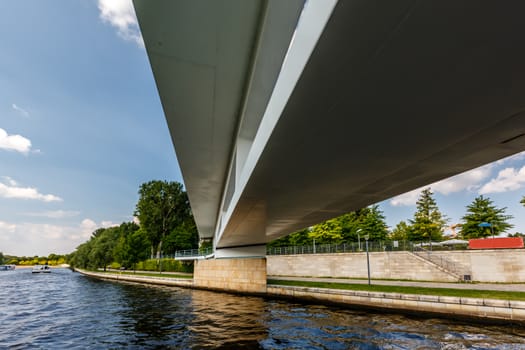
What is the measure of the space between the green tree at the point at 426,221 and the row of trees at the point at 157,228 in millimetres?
36907

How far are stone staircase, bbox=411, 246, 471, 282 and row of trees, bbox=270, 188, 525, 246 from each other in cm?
671

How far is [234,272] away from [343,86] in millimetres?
22027

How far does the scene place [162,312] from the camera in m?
15.4

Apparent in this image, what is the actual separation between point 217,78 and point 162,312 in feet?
44.0

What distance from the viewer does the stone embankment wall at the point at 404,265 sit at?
69.2 feet

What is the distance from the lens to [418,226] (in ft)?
122

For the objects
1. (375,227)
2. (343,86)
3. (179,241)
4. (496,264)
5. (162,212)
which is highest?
(162,212)

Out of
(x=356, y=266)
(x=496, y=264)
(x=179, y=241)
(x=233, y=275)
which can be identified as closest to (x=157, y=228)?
(x=179, y=241)

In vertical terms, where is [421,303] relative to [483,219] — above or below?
below

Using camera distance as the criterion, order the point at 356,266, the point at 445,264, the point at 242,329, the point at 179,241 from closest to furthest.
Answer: the point at 242,329
the point at 445,264
the point at 356,266
the point at 179,241

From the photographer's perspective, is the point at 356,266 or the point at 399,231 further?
the point at 399,231

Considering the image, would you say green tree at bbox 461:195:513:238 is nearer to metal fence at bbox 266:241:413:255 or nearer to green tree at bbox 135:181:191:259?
metal fence at bbox 266:241:413:255

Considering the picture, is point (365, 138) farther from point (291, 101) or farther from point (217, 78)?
point (217, 78)

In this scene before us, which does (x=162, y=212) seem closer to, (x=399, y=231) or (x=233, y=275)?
(x=233, y=275)
